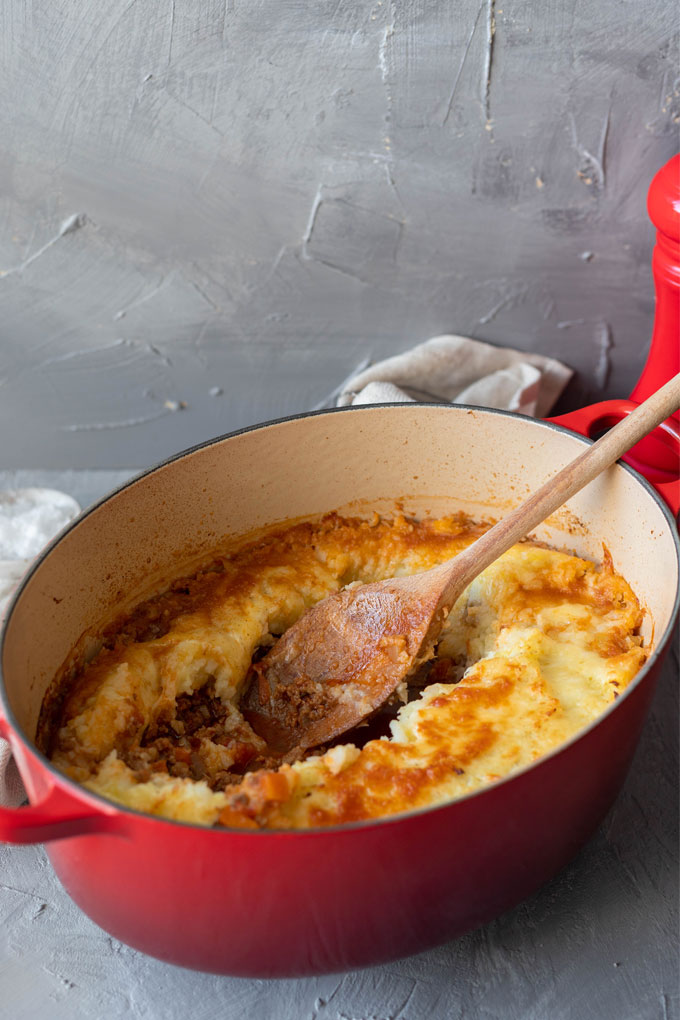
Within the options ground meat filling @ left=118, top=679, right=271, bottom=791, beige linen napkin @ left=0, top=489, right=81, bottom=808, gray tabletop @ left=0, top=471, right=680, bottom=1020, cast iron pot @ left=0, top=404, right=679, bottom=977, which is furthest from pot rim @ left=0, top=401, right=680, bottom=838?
beige linen napkin @ left=0, top=489, right=81, bottom=808

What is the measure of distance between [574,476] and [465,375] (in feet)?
1.88

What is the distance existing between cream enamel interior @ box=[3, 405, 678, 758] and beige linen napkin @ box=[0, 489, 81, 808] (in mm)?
293

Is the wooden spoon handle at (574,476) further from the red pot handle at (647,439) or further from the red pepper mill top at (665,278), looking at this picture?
the red pepper mill top at (665,278)

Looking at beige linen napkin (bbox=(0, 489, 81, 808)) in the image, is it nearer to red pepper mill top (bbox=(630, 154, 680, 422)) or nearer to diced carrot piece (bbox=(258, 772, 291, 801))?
diced carrot piece (bbox=(258, 772, 291, 801))

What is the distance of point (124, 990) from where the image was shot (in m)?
1.06

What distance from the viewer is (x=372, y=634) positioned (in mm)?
1200

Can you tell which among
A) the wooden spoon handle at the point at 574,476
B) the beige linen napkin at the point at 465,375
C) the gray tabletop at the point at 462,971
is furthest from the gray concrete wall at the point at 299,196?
the gray tabletop at the point at 462,971

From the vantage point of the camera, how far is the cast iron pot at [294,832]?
80 centimetres

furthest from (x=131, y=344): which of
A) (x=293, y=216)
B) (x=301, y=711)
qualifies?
(x=301, y=711)

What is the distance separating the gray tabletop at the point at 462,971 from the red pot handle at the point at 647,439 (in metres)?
0.44

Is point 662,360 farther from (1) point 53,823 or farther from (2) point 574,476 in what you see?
(1) point 53,823

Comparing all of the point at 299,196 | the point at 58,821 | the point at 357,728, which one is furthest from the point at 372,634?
the point at 299,196

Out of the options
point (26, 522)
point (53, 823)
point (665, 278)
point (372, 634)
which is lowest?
point (26, 522)

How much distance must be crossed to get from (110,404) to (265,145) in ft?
1.85
